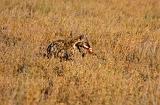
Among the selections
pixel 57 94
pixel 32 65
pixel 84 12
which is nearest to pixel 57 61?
pixel 32 65

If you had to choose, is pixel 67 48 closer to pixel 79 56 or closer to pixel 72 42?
pixel 72 42

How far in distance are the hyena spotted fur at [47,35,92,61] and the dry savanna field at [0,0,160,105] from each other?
5.8 inches

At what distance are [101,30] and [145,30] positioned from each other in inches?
46.2

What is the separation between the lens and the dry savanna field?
21.1 feet

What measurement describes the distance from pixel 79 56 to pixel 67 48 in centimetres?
27

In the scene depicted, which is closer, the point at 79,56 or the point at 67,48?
the point at 79,56

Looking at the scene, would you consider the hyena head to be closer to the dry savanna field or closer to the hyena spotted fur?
the hyena spotted fur

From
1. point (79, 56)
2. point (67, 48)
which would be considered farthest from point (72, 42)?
point (79, 56)

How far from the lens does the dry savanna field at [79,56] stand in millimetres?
6426

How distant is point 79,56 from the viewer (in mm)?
8070

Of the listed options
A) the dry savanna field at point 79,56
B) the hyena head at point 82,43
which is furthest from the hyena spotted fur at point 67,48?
the dry savanna field at point 79,56

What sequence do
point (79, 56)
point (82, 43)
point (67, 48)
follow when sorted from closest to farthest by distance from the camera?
point (79, 56), point (67, 48), point (82, 43)

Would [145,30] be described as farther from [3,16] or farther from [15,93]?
[15,93]

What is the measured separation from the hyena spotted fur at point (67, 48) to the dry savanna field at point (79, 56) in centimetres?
15
